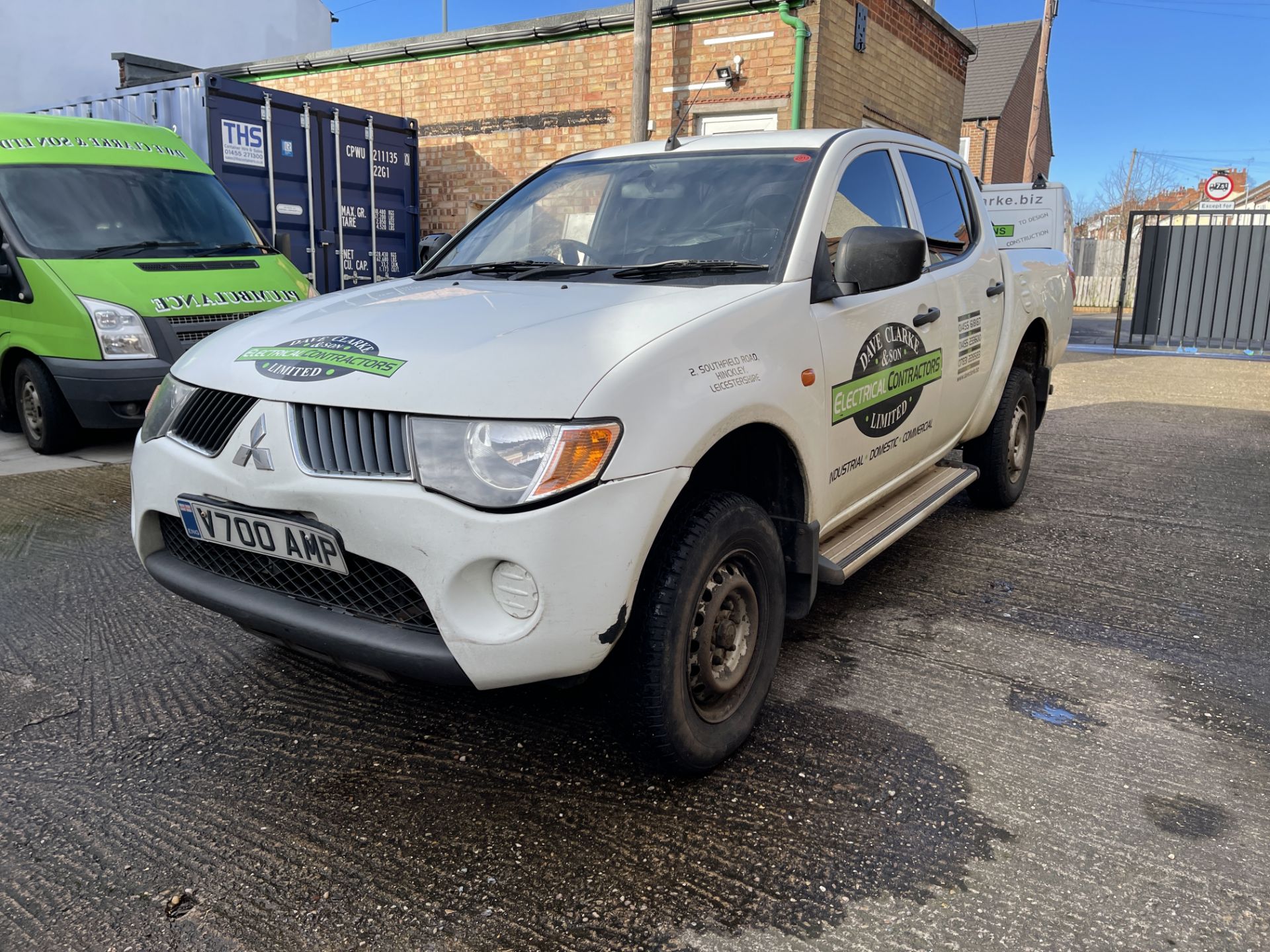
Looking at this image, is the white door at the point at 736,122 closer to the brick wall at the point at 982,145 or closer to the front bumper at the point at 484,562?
the front bumper at the point at 484,562

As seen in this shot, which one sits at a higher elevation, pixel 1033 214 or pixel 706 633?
pixel 1033 214

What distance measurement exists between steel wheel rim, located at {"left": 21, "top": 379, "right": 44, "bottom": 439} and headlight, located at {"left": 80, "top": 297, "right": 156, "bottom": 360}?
0.84 meters

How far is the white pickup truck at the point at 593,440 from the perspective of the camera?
86.1 inches

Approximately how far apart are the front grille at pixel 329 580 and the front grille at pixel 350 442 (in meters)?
0.22

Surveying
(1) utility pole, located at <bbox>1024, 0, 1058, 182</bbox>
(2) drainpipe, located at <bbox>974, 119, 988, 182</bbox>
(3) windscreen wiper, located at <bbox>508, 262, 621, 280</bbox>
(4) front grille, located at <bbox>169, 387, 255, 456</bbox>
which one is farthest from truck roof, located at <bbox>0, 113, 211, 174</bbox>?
(2) drainpipe, located at <bbox>974, 119, 988, 182</bbox>

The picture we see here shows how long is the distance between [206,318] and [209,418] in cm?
432

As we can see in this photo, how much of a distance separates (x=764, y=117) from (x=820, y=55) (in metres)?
0.90

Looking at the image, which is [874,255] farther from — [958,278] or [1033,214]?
[1033,214]

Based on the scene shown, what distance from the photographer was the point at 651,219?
351 centimetres

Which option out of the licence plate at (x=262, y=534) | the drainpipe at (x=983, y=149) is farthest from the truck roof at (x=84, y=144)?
the drainpipe at (x=983, y=149)

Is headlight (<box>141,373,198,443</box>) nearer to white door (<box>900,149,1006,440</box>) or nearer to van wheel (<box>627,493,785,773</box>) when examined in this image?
van wheel (<box>627,493,785,773</box>)

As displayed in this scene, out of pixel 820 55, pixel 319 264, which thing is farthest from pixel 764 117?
pixel 319 264

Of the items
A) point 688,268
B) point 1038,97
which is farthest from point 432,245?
point 1038,97

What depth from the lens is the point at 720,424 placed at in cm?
248
